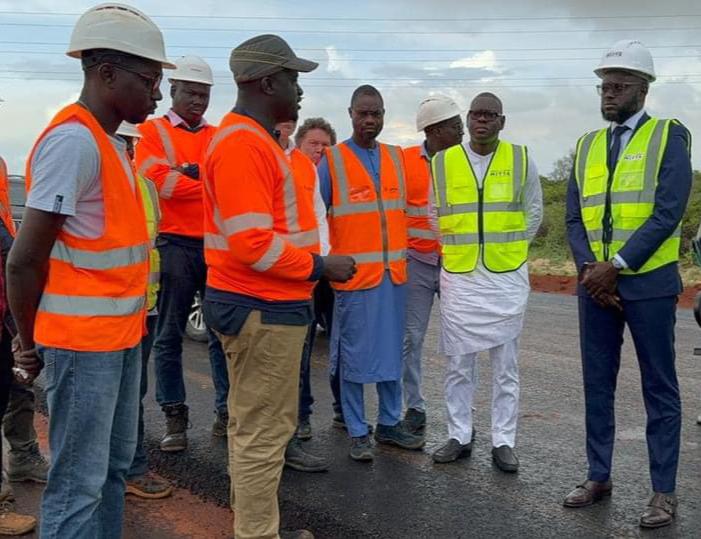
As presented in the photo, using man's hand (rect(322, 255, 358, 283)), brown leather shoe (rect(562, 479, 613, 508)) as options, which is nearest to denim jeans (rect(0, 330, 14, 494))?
man's hand (rect(322, 255, 358, 283))

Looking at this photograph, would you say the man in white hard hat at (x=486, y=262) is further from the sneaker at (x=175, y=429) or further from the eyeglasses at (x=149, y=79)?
the eyeglasses at (x=149, y=79)

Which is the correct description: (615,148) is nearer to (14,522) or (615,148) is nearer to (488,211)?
(488,211)

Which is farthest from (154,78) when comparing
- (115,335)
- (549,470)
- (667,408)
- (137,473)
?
(549,470)

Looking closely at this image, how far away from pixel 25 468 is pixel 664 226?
3783 mm

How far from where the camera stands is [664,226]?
4.05 m

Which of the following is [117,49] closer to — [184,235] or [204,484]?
[184,235]

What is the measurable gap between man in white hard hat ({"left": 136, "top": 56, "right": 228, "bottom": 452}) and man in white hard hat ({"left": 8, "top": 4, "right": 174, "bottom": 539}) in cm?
209

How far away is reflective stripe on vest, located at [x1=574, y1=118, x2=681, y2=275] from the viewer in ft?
13.6

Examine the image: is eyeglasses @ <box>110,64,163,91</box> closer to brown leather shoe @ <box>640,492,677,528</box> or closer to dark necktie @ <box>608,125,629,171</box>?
dark necktie @ <box>608,125,629,171</box>

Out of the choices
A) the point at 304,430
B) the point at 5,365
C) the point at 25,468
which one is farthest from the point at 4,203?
the point at 304,430

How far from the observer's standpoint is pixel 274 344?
11.5 feet

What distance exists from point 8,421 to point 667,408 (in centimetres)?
367

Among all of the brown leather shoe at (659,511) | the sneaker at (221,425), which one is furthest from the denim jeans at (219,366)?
the brown leather shoe at (659,511)

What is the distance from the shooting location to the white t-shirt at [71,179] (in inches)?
105
